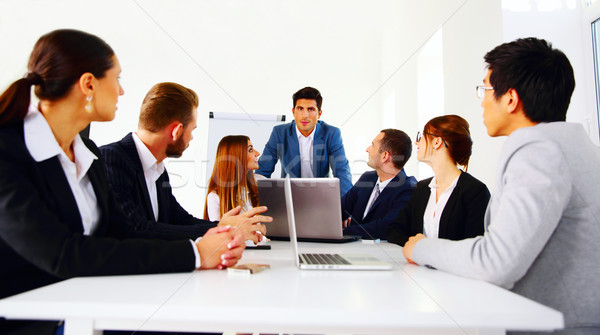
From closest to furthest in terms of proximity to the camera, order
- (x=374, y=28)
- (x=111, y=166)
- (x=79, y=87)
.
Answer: (x=79, y=87)
(x=111, y=166)
(x=374, y=28)

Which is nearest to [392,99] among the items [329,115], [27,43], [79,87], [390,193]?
[329,115]

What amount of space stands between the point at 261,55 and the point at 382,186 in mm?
3320

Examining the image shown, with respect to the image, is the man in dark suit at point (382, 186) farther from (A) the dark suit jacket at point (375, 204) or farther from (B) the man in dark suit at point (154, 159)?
(B) the man in dark suit at point (154, 159)

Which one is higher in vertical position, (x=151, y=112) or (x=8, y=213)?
(x=151, y=112)

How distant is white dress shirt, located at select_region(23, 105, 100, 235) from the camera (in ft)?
3.16

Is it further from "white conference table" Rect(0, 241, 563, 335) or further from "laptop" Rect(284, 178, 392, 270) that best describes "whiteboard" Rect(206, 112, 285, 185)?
"white conference table" Rect(0, 241, 563, 335)

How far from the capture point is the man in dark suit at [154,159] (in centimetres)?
156

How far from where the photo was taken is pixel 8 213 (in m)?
0.84

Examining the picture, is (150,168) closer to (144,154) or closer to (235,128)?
(144,154)

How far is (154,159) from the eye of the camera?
1.77 metres

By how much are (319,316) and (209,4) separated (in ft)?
17.6

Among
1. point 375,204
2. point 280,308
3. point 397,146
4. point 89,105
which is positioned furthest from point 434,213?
point 89,105

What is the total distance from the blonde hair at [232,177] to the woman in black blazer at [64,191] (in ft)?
4.46

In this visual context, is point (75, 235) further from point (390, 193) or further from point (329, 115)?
point (329, 115)
